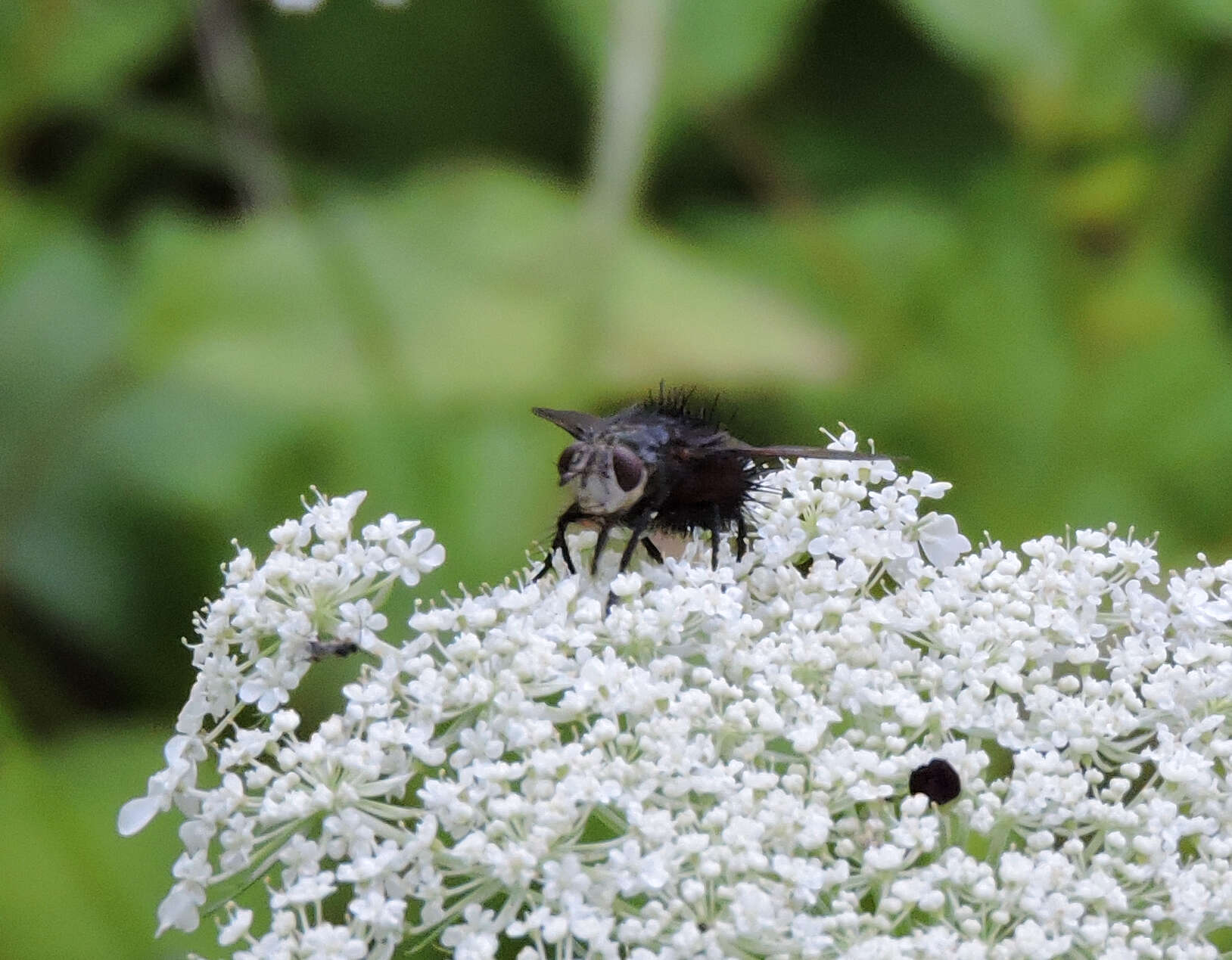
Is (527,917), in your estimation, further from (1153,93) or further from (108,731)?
(1153,93)

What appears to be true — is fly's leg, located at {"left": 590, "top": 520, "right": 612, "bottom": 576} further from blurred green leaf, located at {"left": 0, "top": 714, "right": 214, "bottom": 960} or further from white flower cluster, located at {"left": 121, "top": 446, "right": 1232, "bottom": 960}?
blurred green leaf, located at {"left": 0, "top": 714, "right": 214, "bottom": 960}

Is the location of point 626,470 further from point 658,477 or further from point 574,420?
point 574,420

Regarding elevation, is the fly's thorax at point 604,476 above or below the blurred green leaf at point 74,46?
below

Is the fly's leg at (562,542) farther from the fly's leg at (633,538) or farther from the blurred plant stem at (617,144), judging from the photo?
the blurred plant stem at (617,144)

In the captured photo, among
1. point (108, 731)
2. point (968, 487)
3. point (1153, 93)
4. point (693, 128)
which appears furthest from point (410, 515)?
point (1153, 93)

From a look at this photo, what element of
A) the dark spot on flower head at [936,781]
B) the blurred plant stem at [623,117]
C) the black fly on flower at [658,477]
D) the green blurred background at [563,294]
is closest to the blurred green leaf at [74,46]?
the green blurred background at [563,294]

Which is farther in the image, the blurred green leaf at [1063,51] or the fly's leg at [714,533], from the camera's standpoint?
the blurred green leaf at [1063,51]

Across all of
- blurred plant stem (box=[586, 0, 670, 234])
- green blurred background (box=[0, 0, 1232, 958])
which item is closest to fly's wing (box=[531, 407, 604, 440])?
green blurred background (box=[0, 0, 1232, 958])

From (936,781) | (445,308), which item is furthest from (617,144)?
(936,781)
